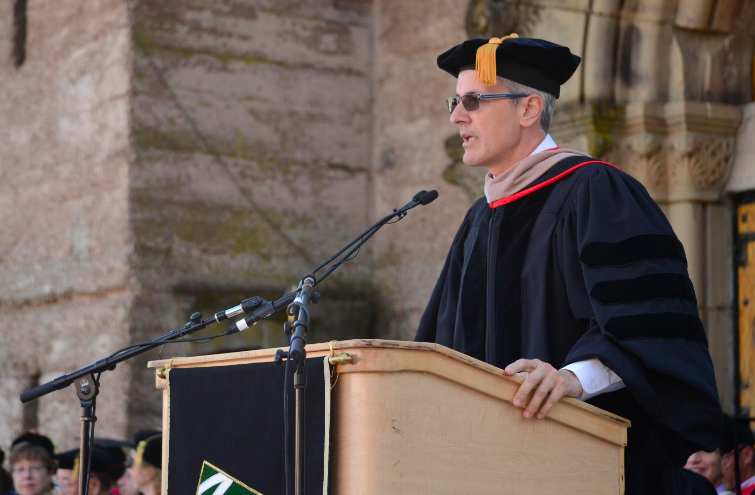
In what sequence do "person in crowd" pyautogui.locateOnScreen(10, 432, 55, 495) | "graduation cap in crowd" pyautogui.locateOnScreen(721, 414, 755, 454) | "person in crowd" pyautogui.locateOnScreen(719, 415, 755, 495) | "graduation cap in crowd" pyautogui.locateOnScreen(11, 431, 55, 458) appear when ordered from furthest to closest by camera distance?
1. "graduation cap in crowd" pyautogui.locateOnScreen(11, 431, 55, 458)
2. "person in crowd" pyautogui.locateOnScreen(10, 432, 55, 495)
3. "person in crowd" pyautogui.locateOnScreen(719, 415, 755, 495)
4. "graduation cap in crowd" pyautogui.locateOnScreen(721, 414, 755, 454)

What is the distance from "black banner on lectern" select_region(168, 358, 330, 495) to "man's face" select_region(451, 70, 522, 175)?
1.01m

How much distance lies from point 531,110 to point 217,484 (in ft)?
4.55

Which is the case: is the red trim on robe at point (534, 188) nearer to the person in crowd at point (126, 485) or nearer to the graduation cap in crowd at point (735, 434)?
the graduation cap in crowd at point (735, 434)

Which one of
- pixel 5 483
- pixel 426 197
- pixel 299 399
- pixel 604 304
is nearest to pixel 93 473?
pixel 5 483

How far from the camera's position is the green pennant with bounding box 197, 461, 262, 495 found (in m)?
2.69

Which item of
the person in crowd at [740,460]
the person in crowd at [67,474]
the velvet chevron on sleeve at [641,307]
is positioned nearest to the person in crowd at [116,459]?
the person in crowd at [67,474]

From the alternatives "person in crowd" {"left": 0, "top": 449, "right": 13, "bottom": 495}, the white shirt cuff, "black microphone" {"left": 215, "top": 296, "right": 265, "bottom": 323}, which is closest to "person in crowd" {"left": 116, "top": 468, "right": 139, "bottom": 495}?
"person in crowd" {"left": 0, "top": 449, "right": 13, "bottom": 495}

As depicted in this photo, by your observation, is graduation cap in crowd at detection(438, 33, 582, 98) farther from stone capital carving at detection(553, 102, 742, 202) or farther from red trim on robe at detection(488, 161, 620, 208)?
stone capital carving at detection(553, 102, 742, 202)

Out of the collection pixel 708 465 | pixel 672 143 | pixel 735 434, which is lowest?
pixel 708 465

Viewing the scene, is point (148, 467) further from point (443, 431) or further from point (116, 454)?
point (443, 431)

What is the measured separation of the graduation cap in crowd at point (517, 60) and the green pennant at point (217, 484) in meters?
1.31

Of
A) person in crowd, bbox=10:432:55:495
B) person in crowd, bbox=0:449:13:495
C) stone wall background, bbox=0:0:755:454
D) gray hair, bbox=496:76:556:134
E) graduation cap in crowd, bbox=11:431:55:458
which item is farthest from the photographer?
stone wall background, bbox=0:0:755:454

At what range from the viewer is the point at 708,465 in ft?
19.0

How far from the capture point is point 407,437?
2473mm
